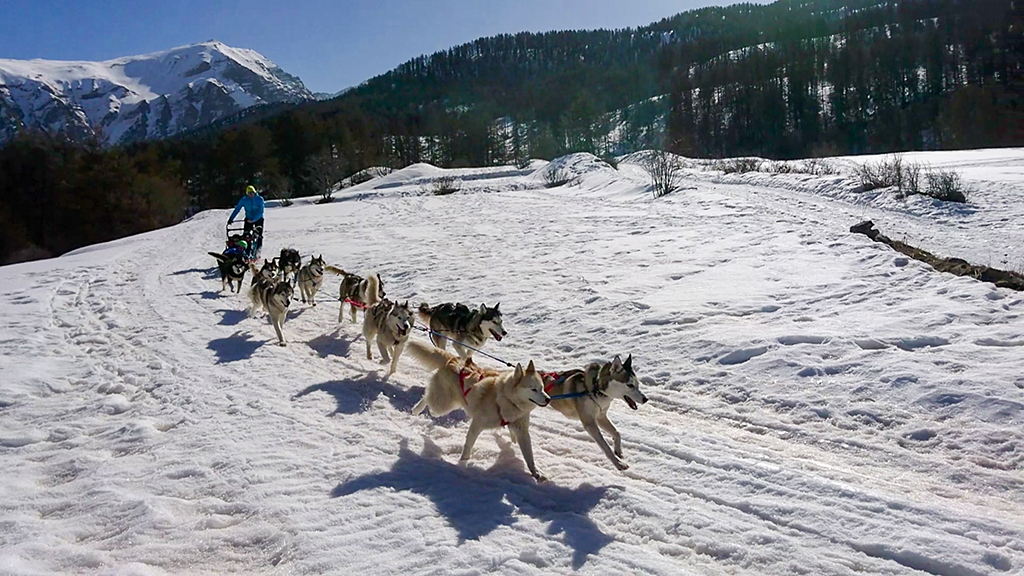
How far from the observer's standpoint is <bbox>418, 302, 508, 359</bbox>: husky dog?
721cm

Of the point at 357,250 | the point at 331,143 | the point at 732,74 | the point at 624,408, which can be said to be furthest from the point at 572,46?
the point at 624,408

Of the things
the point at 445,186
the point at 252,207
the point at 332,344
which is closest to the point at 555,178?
the point at 445,186

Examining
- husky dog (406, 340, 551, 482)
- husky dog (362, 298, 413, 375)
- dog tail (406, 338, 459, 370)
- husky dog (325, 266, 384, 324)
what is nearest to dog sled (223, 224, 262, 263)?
husky dog (325, 266, 384, 324)

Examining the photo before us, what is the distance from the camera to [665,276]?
11234mm

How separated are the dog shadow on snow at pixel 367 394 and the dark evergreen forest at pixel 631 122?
55.0 feet

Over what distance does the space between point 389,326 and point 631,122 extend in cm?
8983

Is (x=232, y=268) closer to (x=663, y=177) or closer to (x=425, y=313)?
(x=425, y=313)

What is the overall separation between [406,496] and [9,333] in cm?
860

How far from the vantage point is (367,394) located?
6.66 m

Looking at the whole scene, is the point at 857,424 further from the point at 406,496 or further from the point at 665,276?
the point at 665,276

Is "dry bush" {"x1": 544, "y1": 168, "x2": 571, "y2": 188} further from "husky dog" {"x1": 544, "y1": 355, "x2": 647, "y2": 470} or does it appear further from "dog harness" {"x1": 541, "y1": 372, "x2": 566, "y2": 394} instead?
"husky dog" {"x1": 544, "y1": 355, "x2": 647, "y2": 470}

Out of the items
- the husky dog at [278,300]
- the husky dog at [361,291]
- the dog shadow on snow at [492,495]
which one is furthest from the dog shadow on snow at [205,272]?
the dog shadow on snow at [492,495]

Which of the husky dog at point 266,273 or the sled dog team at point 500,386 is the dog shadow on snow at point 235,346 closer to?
the husky dog at point 266,273

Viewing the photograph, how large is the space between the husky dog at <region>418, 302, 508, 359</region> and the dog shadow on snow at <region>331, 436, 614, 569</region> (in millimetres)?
2154
